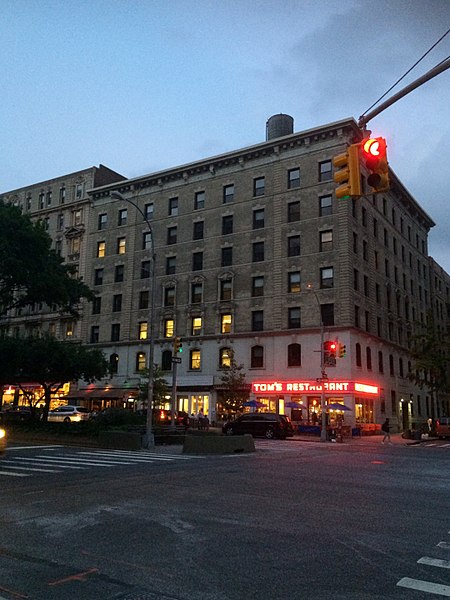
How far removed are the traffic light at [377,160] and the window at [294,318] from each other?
35568mm

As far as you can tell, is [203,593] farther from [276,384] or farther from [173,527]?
[276,384]

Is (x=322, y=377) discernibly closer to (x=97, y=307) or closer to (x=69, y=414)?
(x=69, y=414)

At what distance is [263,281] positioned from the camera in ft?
156

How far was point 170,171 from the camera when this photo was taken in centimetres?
5472

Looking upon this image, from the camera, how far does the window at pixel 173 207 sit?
5427 centimetres

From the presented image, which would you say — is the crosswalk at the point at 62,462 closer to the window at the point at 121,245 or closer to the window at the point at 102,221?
the window at the point at 121,245

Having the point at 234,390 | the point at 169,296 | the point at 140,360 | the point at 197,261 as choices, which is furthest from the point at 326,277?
the point at 140,360

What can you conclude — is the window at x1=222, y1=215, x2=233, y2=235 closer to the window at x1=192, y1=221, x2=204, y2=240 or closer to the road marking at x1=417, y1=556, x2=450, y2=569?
the window at x1=192, y1=221, x2=204, y2=240

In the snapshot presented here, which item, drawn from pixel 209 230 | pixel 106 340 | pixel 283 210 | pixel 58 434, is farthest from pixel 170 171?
pixel 58 434

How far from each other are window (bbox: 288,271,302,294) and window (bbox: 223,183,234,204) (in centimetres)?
999

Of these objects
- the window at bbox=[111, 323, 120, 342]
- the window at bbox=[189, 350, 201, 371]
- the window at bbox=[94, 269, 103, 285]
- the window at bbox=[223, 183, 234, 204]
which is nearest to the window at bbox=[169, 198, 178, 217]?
the window at bbox=[223, 183, 234, 204]

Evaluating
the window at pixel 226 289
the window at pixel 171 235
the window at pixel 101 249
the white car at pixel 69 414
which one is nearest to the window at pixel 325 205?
the window at pixel 226 289

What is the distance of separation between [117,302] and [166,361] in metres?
9.14

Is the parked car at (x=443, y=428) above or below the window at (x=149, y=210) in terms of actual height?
below
